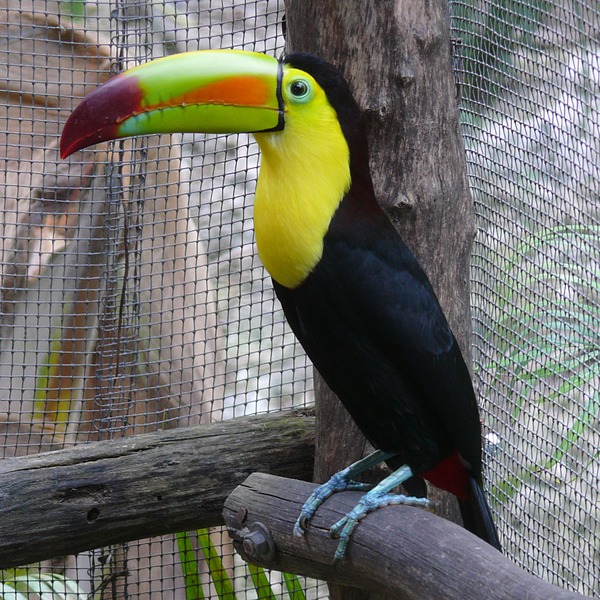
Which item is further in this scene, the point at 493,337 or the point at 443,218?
the point at 493,337

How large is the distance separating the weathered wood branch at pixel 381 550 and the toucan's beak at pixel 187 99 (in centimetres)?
61

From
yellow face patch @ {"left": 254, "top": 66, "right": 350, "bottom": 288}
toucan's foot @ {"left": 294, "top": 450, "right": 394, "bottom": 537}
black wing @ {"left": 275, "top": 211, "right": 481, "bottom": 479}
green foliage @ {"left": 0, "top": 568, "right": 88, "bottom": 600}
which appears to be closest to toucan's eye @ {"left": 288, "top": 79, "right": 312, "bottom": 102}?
yellow face patch @ {"left": 254, "top": 66, "right": 350, "bottom": 288}

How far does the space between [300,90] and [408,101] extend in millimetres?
295

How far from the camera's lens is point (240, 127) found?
130cm

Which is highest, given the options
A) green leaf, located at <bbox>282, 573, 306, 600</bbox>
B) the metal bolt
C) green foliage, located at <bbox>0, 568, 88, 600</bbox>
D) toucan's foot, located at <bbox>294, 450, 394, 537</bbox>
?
toucan's foot, located at <bbox>294, 450, 394, 537</bbox>

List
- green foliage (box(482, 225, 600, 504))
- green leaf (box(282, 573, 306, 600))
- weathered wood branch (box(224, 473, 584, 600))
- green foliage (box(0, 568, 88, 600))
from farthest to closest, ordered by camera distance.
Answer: green foliage (box(0, 568, 88, 600))
green foliage (box(482, 225, 600, 504))
green leaf (box(282, 573, 306, 600))
weathered wood branch (box(224, 473, 584, 600))

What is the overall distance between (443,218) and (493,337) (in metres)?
0.51

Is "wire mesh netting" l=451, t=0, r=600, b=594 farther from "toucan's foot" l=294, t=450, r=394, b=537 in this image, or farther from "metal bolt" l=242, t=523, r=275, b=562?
"metal bolt" l=242, t=523, r=275, b=562

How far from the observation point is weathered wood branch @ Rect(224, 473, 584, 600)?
1.07 meters

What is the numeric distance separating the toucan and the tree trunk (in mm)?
190

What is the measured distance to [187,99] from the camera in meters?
1.31

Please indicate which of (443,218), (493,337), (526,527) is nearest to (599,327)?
(493,337)

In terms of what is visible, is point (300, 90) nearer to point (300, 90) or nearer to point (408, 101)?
point (300, 90)

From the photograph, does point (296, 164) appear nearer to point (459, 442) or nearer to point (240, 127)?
point (240, 127)
